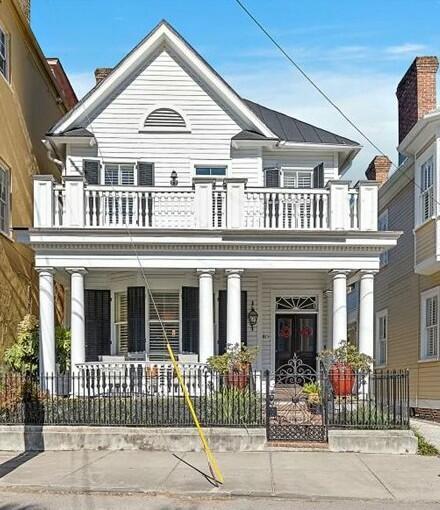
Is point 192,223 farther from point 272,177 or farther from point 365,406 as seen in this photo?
point 365,406

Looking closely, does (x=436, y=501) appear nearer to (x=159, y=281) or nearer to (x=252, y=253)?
(x=252, y=253)

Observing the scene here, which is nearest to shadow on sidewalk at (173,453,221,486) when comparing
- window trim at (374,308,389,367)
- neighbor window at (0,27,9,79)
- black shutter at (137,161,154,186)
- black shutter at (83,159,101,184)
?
black shutter at (137,161,154,186)

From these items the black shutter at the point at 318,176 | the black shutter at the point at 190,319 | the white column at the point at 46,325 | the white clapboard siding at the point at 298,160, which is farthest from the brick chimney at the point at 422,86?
the white column at the point at 46,325

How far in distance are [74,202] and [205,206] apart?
285cm

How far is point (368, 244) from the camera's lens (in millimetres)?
15125

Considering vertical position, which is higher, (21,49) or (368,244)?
(21,49)

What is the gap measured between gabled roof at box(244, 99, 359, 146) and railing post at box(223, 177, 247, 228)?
10.5 feet

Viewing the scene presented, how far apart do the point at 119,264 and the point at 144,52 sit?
227 inches

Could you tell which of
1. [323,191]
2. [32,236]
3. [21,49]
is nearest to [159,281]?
[32,236]

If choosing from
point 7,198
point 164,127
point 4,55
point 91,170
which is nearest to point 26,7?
point 4,55

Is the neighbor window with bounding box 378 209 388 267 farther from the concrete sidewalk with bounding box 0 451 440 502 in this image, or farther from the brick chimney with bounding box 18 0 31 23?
the brick chimney with bounding box 18 0 31 23

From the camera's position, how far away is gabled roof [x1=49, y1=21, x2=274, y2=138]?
1720 cm

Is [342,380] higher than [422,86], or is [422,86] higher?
[422,86]

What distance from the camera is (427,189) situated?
17.0 m
